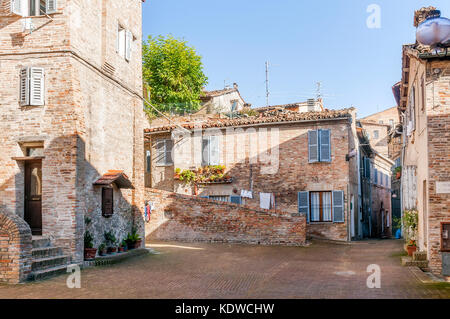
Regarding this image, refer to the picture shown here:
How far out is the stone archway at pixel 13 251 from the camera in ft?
31.7

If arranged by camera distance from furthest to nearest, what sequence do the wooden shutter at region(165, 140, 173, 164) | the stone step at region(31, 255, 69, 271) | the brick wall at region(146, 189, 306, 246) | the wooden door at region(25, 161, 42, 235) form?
the wooden shutter at region(165, 140, 173, 164) → the brick wall at region(146, 189, 306, 246) → the wooden door at region(25, 161, 42, 235) → the stone step at region(31, 255, 69, 271)

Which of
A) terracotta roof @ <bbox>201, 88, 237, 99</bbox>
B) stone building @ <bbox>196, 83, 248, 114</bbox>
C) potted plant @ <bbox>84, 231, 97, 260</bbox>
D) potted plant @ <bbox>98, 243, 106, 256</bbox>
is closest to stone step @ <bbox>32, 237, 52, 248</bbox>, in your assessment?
potted plant @ <bbox>84, 231, 97, 260</bbox>

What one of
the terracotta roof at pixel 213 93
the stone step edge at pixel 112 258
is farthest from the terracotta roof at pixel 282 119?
the terracotta roof at pixel 213 93

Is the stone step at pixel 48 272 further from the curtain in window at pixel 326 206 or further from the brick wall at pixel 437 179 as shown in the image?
the curtain in window at pixel 326 206

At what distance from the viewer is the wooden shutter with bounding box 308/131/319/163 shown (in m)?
21.2

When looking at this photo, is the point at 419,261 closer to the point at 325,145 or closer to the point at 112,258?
the point at 112,258

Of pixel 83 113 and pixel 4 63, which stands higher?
pixel 4 63

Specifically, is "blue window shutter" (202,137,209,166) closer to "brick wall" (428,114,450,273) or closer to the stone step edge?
the stone step edge

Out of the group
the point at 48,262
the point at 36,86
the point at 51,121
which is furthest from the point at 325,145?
the point at 48,262

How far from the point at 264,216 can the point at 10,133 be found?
9.91 meters

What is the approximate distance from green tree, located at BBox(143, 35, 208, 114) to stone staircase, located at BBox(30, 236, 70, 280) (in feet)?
73.8
